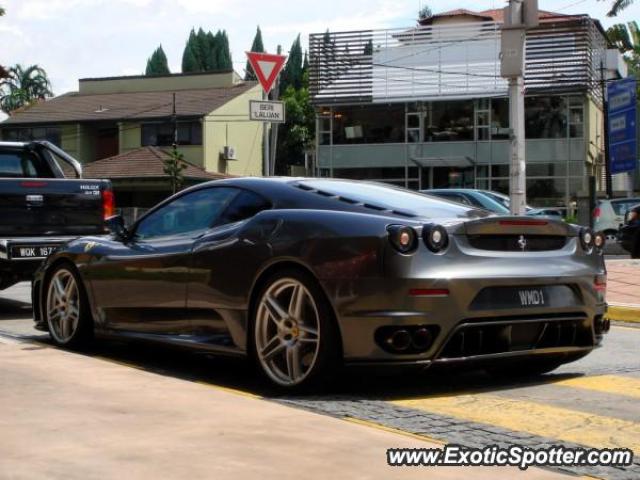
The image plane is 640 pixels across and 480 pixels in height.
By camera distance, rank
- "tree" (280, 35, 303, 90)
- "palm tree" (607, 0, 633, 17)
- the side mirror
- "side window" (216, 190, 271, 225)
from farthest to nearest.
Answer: "tree" (280, 35, 303, 90), "palm tree" (607, 0, 633, 17), the side mirror, "side window" (216, 190, 271, 225)

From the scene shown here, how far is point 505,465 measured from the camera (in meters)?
3.90

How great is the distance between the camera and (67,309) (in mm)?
7289

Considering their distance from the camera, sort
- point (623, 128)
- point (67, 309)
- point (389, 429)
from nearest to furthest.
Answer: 1. point (389, 429)
2. point (67, 309)
3. point (623, 128)

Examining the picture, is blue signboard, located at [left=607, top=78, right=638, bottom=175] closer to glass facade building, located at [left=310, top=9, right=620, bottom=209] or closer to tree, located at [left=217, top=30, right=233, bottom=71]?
glass facade building, located at [left=310, top=9, right=620, bottom=209]

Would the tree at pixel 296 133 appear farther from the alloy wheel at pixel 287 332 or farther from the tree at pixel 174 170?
the alloy wheel at pixel 287 332

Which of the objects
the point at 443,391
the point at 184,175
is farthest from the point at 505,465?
the point at 184,175

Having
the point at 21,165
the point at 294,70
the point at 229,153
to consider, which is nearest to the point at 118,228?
the point at 21,165

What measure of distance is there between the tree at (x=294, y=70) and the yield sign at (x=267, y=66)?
253ft

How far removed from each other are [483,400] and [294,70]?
89520 mm

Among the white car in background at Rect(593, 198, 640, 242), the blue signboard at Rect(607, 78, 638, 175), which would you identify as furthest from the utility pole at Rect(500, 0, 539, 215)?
the blue signboard at Rect(607, 78, 638, 175)

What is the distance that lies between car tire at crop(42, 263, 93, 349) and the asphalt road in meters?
0.19

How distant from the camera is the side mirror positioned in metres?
7.05

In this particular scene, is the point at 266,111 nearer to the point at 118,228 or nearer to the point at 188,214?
the point at 118,228

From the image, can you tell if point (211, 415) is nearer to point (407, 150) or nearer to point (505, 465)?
point (505, 465)
